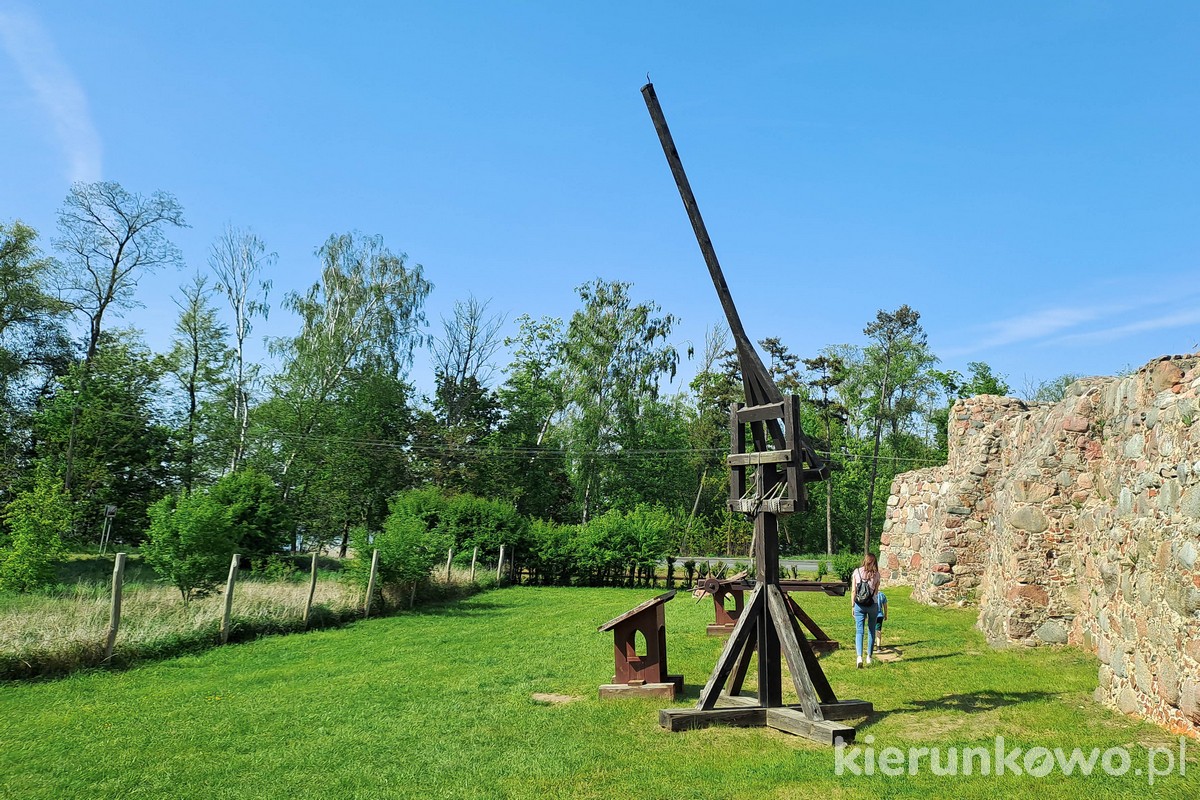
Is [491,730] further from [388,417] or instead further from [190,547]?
[388,417]

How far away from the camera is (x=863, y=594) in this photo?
10.5 meters

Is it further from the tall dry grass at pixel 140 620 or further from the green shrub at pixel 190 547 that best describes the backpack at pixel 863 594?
the green shrub at pixel 190 547

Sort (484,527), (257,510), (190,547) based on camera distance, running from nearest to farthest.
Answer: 1. (190,547)
2. (257,510)
3. (484,527)

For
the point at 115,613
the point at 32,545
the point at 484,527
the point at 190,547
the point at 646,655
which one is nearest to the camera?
the point at 646,655

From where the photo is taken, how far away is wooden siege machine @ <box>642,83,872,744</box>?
7414mm

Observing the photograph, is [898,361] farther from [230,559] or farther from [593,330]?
[230,559]

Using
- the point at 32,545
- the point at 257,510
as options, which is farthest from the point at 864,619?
the point at 257,510

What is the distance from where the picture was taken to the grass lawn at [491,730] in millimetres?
5770

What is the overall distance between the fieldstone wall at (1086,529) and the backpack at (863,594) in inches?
98.5

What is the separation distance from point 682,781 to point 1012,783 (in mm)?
2301

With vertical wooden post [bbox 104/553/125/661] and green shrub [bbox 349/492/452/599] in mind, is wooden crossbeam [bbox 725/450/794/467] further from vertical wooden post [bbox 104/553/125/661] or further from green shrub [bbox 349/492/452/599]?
green shrub [bbox 349/492/452/599]

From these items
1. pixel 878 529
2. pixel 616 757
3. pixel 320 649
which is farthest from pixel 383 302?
pixel 616 757

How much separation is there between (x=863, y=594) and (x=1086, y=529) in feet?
10.1

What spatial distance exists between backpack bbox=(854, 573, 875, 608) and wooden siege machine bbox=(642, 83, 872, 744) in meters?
2.86
